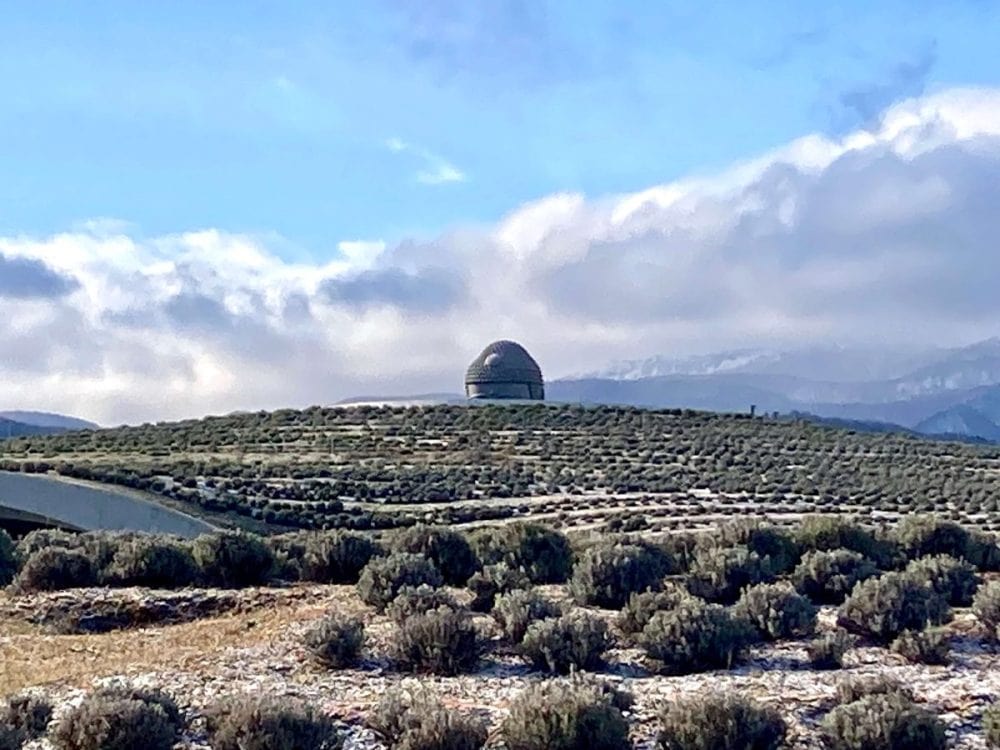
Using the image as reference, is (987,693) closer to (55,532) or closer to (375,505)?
(55,532)

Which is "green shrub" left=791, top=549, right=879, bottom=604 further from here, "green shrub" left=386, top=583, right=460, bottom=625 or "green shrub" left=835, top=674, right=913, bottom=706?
"green shrub" left=835, top=674, right=913, bottom=706

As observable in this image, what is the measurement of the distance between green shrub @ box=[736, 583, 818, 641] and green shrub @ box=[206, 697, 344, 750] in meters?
4.30

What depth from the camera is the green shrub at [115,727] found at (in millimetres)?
8406

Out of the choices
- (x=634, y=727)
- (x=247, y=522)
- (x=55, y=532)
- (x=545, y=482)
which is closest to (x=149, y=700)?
(x=634, y=727)

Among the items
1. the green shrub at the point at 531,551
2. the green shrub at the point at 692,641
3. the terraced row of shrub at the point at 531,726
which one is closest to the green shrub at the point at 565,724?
the terraced row of shrub at the point at 531,726

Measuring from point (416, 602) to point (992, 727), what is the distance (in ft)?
16.7

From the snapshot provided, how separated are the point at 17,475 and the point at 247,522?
278 inches

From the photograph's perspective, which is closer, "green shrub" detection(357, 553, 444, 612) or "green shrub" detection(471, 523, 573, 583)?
"green shrub" detection(357, 553, 444, 612)

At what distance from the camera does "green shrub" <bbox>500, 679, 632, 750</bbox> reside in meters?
8.33

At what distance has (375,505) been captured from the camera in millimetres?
44938

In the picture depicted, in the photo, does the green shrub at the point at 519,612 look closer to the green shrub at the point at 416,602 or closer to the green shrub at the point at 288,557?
the green shrub at the point at 416,602

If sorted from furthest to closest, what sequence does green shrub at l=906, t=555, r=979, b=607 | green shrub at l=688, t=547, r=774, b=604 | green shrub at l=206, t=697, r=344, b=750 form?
green shrub at l=906, t=555, r=979, b=607
green shrub at l=688, t=547, r=774, b=604
green shrub at l=206, t=697, r=344, b=750

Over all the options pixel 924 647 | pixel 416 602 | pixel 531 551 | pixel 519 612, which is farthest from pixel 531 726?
pixel 531 551

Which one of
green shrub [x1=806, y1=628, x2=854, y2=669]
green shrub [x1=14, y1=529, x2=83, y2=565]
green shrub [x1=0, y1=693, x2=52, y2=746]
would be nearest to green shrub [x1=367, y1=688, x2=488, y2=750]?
green shrub [x1=0, y1=693, x2=52, y2=746]
